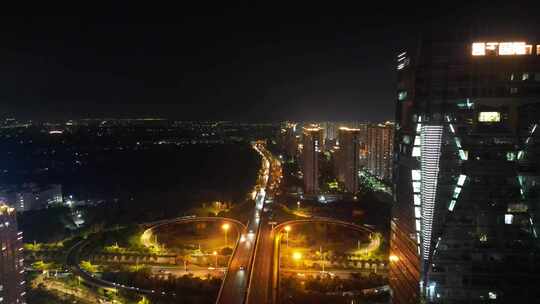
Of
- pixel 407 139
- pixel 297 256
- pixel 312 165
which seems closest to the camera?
pixel 407 139

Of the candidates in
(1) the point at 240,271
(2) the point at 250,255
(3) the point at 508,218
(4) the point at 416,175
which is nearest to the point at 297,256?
(2) the point at 250,255

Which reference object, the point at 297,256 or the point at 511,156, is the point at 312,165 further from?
the point at 511,156

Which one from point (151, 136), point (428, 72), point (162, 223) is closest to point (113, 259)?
point (162, 223)

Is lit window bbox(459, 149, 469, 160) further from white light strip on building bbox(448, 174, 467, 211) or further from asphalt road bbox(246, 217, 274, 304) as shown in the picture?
asphalt road bbox(246, 217, 274, 304)

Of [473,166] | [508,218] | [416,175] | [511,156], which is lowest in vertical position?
[508,218]

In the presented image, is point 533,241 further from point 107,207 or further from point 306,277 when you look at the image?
point 107,207

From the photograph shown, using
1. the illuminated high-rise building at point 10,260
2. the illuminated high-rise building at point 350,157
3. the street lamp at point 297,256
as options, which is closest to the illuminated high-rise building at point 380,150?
the illuminated high-rise building at point 350,157

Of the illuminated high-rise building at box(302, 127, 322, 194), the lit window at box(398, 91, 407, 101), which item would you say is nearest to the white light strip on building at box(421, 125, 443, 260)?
the lit window at box(398, 91, 407, 101)
